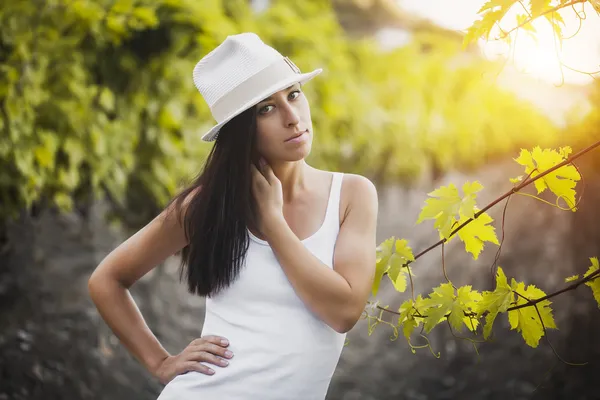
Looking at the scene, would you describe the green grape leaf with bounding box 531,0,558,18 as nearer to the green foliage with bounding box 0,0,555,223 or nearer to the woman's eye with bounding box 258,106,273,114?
the woman's eye with bounding box 258,106,273,114

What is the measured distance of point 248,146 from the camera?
1.76 metres

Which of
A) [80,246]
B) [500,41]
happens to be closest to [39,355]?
[80,246]

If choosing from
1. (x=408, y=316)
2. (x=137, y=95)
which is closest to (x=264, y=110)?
(x=408, y=316)

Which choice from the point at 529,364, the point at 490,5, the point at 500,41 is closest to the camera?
the point at 490,5

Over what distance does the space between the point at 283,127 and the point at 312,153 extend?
2120mm

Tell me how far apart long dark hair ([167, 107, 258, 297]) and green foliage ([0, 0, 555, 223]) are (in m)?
1.58

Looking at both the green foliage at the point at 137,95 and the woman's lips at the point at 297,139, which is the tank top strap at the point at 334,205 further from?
the green foliage at the point at 137,95

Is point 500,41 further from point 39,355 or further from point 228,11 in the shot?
point 39,355

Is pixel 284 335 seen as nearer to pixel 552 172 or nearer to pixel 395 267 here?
pixel 395 267

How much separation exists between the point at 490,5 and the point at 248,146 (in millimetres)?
621

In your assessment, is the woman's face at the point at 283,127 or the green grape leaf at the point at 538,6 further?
the woman's face at the point at 283,127

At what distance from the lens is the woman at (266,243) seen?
5.50 feet

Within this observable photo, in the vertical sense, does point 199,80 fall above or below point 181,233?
above

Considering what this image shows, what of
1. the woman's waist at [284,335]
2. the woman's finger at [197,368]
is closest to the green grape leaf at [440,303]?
the woman's waist at [284,335]
